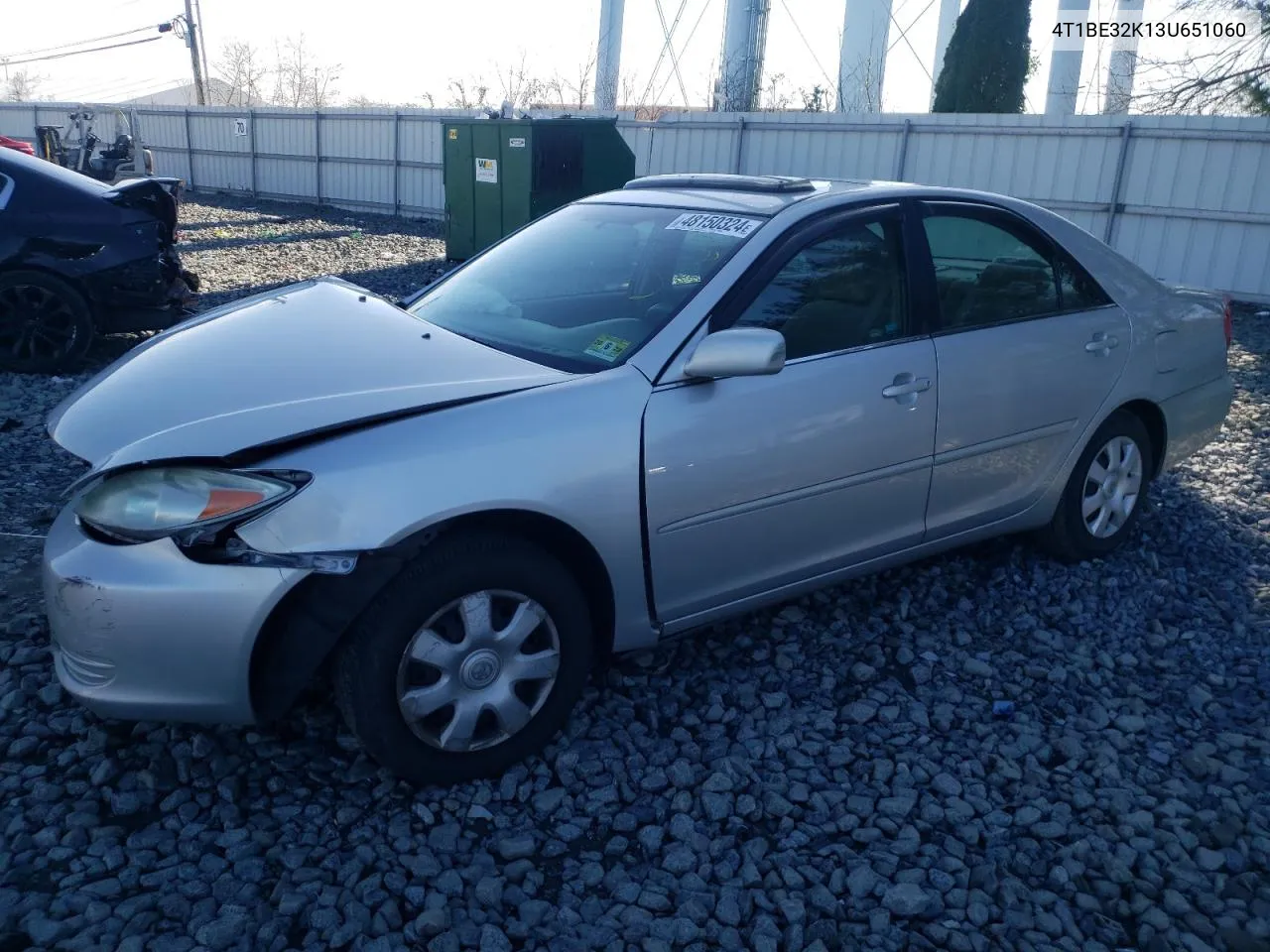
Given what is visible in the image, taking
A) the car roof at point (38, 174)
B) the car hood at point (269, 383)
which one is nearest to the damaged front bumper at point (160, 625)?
the car hood at point (269, 383)

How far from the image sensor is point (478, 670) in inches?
109

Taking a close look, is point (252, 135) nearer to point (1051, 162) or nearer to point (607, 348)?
point (1051, 162)

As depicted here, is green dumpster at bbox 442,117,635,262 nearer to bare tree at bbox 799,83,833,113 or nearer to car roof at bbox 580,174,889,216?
car roof at bbox 580,174,889,216

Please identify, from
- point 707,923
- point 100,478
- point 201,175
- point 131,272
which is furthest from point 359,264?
point 201,175

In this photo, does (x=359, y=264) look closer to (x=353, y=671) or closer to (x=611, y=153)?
(x=611, y=153)

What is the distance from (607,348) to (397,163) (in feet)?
61.4

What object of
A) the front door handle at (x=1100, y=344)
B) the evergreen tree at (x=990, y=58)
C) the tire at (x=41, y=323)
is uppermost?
the evergreen tree at (x=990, y=58)

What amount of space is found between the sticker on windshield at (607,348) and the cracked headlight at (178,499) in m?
1.02

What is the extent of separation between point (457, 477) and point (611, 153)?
11.0m

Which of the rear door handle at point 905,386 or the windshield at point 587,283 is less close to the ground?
the windshield at point 587,283

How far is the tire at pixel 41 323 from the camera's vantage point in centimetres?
688

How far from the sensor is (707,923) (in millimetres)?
2428

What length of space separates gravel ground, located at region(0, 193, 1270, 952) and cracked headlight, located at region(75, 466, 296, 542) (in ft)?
2.57

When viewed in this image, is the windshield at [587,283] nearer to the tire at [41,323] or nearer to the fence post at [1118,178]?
the tire at [41,323]
